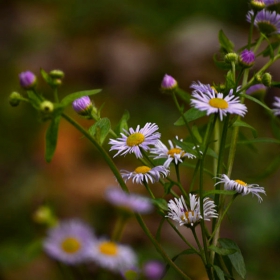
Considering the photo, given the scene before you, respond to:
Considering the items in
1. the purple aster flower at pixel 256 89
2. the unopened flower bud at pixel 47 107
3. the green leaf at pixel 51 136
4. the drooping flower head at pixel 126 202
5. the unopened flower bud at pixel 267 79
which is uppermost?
the purple aster flower at pixel 256 89

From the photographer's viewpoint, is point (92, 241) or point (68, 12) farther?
point (68, 12)

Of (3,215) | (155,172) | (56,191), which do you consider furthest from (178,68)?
(155,172)

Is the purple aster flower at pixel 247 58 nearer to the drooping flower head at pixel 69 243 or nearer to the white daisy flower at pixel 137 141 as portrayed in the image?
the white daisy flower at pixel 137 141

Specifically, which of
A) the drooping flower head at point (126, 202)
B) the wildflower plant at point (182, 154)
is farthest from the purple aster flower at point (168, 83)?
the drooping flower head at point (126, 202)

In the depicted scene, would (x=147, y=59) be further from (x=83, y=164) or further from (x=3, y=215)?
(x=3, y=215)

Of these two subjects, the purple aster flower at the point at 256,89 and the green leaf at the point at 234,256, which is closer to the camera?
the green leaf at the point at 234,256

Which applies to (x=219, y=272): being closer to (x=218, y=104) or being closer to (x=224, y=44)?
(x=218, y=104)
